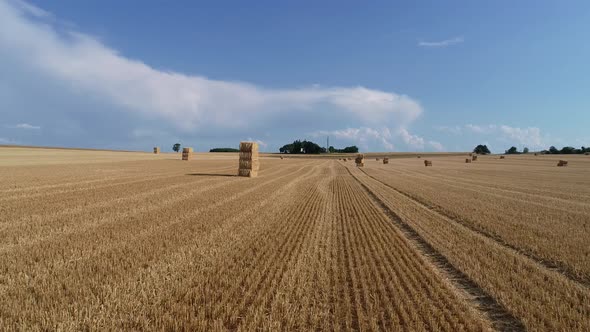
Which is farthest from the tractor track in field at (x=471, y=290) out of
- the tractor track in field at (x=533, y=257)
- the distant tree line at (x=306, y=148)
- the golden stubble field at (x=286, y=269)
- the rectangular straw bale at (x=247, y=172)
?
the distant tree line at (x=306, y=148)

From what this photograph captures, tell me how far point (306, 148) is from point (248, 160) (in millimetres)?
127960

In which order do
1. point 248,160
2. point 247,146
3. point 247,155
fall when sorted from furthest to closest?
point 247,146
point 247,155
point 248,160

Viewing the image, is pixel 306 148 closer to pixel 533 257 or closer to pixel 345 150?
pixel 345 150

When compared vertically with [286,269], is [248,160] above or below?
above

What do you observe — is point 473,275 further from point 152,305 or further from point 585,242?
point 152,305

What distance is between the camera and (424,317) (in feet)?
13.8

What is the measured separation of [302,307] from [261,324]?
0.66 m

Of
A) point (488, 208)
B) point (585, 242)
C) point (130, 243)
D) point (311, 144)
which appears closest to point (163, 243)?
point (130, 243)

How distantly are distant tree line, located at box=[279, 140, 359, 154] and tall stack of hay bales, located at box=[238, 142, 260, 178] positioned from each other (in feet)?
410

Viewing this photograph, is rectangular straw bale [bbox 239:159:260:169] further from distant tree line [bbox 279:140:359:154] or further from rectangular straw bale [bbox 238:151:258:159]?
distant tree line [bbox 279:140:359:154]

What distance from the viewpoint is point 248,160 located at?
26219 mm

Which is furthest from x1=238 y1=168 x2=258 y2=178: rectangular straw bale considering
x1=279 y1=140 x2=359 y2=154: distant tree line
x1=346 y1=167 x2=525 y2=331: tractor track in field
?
x1=279 y1=140 x2=359 y2=154: distant tree line

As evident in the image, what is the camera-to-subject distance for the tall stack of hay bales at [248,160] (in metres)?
26.0

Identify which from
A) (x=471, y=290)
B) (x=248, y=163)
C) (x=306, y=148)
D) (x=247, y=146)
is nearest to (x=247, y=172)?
(x=248, y=163)
